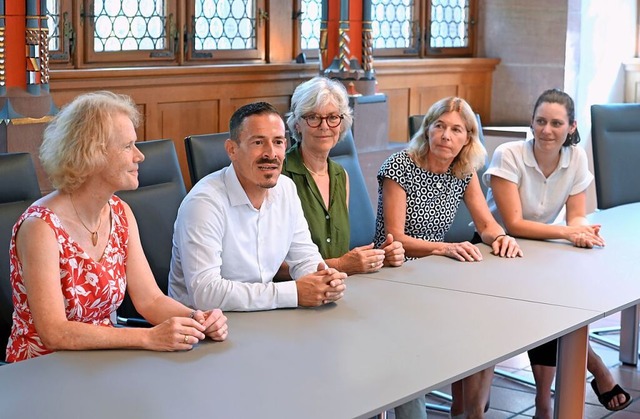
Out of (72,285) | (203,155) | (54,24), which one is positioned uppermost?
(54,24)

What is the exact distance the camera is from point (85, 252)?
7.95ft

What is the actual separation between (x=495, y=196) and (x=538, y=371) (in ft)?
2.18

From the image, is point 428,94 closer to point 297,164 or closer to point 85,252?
point 297,164

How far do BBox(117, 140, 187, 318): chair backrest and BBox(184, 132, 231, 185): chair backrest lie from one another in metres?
0.05

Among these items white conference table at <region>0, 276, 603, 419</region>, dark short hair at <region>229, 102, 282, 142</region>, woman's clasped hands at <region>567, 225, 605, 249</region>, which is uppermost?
dark short hair at <region>229, 102, 282, 142</region>

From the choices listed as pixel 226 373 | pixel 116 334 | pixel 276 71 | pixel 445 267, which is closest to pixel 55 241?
pixel 116 334

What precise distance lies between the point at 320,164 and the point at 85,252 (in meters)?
1.15

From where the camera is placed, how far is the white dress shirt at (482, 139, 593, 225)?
373 cm

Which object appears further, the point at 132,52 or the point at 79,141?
the point at 132,52

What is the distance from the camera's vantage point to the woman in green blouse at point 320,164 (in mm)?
3342

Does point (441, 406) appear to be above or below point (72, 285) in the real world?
below

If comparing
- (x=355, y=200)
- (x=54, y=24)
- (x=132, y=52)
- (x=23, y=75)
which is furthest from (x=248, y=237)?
(x=132, y=52)

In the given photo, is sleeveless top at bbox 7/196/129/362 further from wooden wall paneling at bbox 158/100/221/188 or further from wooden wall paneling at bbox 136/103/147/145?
wooden wall paneling at bbox 158/100/221/188

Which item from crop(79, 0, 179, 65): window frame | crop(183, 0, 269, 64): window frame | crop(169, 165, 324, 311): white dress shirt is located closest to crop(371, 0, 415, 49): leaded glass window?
crop(183, 0, 269, 64): window frame
